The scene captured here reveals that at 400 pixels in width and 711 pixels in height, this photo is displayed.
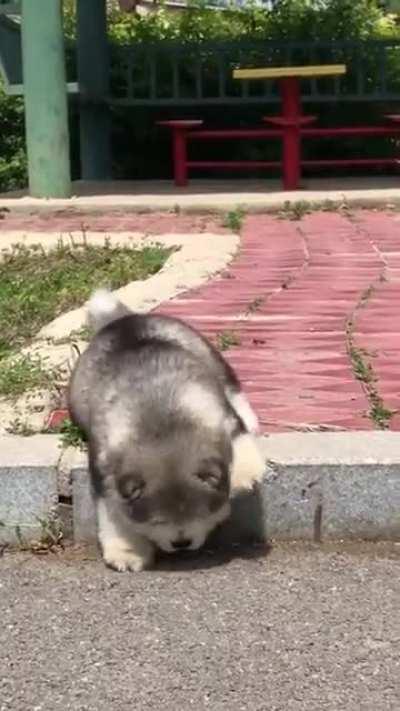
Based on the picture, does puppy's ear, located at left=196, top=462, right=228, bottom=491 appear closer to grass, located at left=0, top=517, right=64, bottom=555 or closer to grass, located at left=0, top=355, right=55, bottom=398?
grass, located at left=0, top=517, right=64, bottom=555

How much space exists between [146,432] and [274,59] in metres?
10.1

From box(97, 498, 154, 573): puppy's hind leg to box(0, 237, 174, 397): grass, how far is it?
1.06 metres

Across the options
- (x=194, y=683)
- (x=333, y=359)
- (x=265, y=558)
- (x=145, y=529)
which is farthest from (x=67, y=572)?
(x=333, y=359)

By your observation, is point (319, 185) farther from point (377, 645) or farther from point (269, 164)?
point (377, 645)

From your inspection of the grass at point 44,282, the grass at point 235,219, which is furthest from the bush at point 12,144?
the grass at point 44,282

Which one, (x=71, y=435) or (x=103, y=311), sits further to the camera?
(x=103, y=311)

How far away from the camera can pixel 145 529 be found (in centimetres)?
355

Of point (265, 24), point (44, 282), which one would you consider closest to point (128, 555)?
point (44, 282)

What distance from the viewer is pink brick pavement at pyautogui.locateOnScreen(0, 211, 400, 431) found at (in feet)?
15.0

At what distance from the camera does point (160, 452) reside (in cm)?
348

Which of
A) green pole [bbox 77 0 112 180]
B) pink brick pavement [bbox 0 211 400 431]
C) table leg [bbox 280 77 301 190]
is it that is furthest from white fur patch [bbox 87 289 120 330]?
green pole [bbox 77 0 112 180]

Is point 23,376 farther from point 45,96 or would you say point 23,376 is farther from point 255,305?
point 45,96

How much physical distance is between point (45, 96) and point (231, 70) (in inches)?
111

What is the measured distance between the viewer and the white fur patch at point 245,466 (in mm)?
Result: 3631
